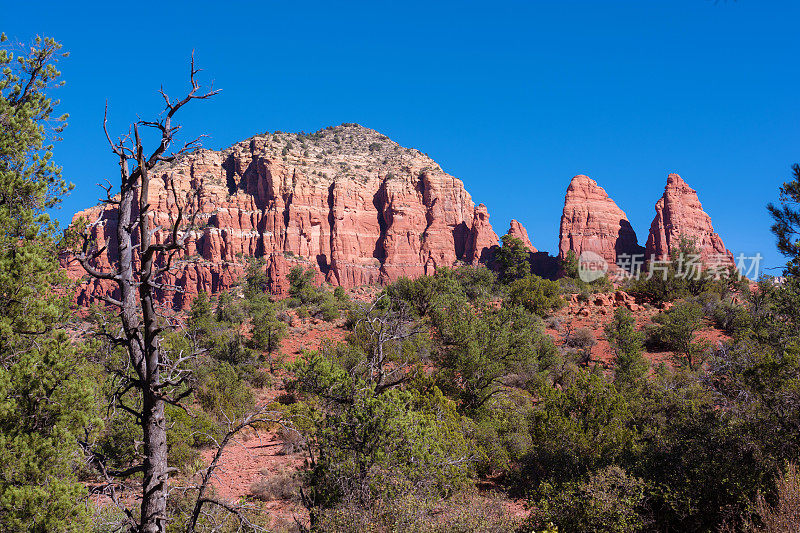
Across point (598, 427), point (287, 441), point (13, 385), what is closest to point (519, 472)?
point (598, 427)

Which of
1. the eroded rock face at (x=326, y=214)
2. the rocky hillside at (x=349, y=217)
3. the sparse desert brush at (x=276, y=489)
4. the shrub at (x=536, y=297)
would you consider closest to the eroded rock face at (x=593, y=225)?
the rocky hillside at (x=349, y=217)

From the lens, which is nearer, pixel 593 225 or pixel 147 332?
pixel 147 332

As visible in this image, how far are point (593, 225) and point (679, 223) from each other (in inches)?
520

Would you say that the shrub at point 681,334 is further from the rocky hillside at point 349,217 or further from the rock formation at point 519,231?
the rock formation at point 519,231

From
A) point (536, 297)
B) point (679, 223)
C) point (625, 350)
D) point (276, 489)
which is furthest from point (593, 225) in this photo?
point (276, 489)

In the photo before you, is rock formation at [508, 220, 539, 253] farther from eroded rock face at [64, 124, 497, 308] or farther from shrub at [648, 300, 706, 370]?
shrub at [648, 300, 706, 370]

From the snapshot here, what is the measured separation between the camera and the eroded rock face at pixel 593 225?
81.4m

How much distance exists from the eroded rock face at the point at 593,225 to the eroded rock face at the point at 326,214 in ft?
55.7

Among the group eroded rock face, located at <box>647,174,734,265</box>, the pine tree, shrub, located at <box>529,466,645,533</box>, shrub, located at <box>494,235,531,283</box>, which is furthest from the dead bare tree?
eroded rock face, located at <box>647,174,734,265</box>

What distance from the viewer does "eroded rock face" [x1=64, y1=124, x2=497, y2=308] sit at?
288 feet

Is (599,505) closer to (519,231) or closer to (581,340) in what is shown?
(581,340)

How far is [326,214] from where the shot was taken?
92438mm

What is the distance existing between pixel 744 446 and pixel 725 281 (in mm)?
36378

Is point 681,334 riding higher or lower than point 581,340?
higher
